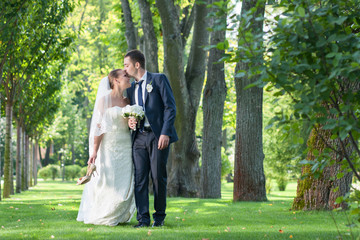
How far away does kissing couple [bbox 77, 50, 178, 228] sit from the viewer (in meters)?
7.42

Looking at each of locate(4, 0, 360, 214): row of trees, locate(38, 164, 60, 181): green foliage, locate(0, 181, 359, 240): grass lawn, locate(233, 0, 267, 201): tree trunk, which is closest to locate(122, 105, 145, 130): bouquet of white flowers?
locate(4, 0, 360, 214): row of trees

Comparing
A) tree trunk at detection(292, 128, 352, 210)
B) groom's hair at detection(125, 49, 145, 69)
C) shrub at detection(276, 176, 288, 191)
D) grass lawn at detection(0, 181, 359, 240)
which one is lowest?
shrub at detection(276, 176, 288, 191)

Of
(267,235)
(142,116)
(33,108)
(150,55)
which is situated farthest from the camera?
(33,108)

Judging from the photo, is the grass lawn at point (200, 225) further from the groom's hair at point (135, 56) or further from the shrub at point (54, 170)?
the shrub at point (54, 170)

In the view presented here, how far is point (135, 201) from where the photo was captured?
7.68 meters

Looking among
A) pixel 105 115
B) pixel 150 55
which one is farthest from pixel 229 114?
pixel 105 115

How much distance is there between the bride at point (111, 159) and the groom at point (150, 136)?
0.36 meters

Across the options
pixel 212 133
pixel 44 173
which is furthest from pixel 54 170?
pixel 212 133

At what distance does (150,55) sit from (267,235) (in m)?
10.9

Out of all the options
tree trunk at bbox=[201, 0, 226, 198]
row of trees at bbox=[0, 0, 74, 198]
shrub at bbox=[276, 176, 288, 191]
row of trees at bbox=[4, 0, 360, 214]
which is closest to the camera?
row of trees at bbox=[4, 0, 360, 214]

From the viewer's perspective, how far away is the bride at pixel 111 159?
25.7 ft

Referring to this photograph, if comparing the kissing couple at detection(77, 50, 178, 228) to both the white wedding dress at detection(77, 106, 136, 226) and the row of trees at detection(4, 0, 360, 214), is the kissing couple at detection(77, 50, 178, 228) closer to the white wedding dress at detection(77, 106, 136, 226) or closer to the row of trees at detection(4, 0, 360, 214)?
the white wedding dress at detection(77, 106, 136, 226)

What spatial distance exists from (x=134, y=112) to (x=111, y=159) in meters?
1.03

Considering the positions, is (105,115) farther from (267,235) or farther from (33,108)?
(33,108)
